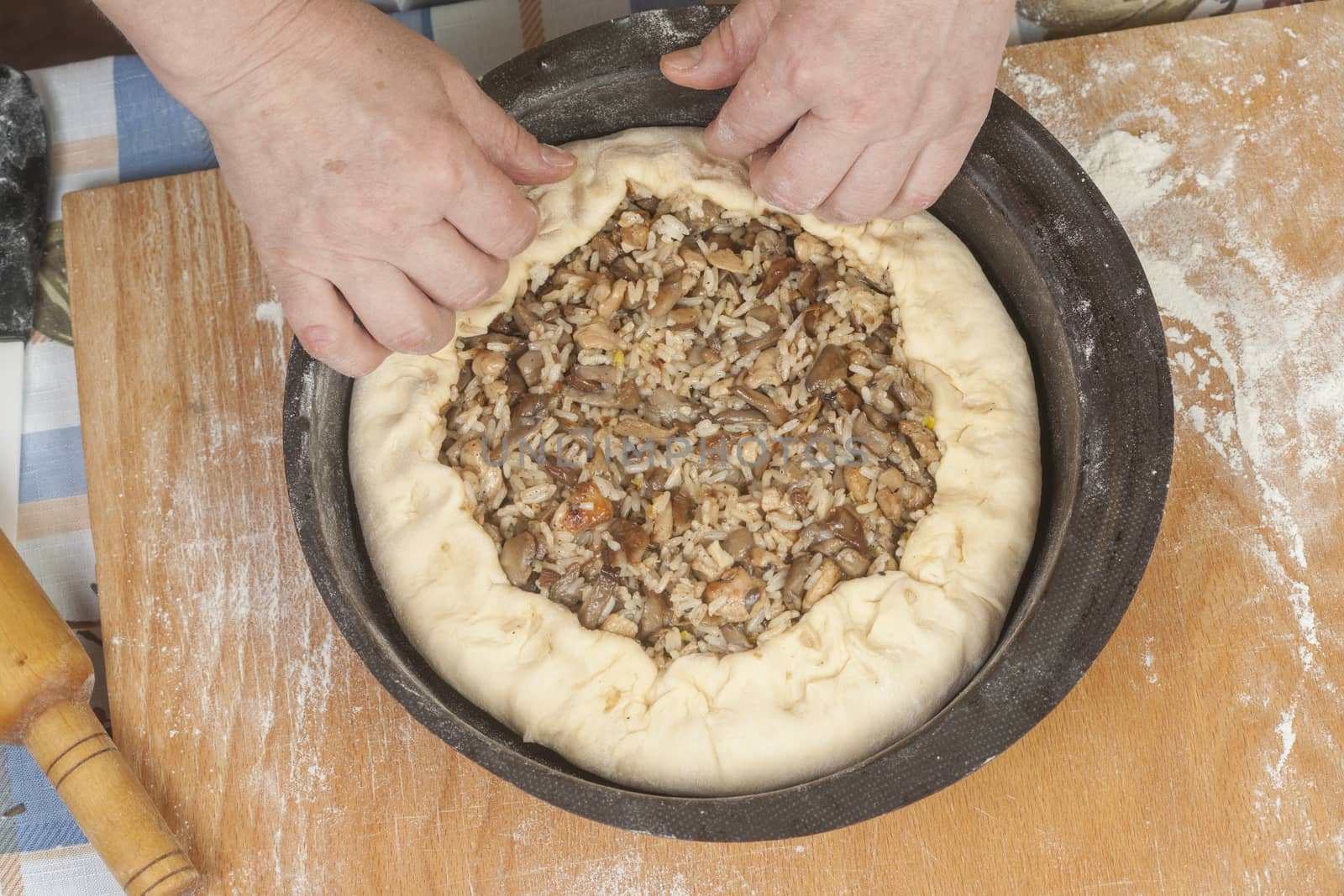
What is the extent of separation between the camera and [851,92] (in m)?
1.67

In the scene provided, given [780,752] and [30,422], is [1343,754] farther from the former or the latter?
[30,422]

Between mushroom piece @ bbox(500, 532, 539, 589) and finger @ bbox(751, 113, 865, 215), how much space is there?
83 centimetres

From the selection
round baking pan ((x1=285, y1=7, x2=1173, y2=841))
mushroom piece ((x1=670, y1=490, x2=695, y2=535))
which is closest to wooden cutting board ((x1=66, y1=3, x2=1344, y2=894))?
round baking pan ((x1=285, y1=7, x2=1173, y2=841))

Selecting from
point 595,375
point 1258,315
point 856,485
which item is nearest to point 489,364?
point 595,375

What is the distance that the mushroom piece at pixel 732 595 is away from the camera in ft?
6.45

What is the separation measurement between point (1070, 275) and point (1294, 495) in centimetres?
82

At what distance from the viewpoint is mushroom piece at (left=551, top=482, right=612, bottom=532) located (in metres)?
2.01

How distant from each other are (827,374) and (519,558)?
74 cm

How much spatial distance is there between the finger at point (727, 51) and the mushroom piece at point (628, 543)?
88cm

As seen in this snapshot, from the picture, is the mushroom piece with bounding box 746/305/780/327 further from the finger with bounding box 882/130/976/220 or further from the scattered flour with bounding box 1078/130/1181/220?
the scattered flour with bounding box 1078/130/1181/220

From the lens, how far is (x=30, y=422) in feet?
8.70

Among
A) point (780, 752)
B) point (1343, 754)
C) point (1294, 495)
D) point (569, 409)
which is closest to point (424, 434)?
point (569, 409)

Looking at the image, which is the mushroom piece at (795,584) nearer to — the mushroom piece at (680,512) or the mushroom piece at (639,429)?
the mushroom piece at (680,512)

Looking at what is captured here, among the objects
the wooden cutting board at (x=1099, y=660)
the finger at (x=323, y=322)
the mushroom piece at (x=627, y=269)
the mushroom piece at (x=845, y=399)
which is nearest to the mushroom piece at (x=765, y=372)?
the mushroom piece at (x=845, y=399)
